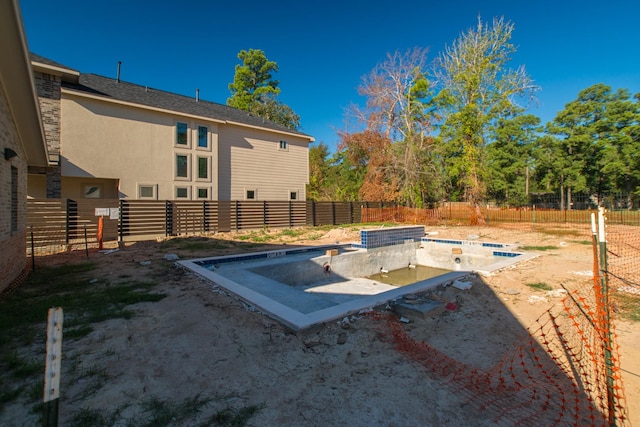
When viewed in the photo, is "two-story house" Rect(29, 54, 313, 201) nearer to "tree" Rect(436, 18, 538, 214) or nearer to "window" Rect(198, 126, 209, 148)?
"window" Rect(198, 126, 209, 148)

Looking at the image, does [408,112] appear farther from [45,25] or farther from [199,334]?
[199,334]

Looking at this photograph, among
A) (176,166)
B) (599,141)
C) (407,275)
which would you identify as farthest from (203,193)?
(599,141)

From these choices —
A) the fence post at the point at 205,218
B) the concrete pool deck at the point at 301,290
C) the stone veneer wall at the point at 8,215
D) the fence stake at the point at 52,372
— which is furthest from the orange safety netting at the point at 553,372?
the fence post at the point at 205,218

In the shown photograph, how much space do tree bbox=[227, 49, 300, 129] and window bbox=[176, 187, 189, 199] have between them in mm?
19885

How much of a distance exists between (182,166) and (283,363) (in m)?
16.5

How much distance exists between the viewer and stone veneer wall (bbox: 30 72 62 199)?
13.1 m

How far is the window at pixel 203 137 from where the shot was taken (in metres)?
18.0

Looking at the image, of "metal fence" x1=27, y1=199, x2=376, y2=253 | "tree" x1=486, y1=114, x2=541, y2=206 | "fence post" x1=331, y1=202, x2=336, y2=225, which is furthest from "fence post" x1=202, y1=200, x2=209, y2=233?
"tree" x1=486, y1=114, x2=541, y2=206

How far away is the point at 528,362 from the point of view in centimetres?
346

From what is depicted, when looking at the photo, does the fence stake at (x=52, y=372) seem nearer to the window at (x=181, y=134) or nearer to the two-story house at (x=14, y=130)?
the two-story house at (x=14, y=130)

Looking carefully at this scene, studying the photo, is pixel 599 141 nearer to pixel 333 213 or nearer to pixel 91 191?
pixel 333 213

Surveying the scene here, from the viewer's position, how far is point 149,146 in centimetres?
1623

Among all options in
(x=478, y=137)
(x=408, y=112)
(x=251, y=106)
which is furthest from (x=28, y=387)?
(x=251, y=106)

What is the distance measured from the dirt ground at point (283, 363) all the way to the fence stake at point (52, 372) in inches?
41.7
